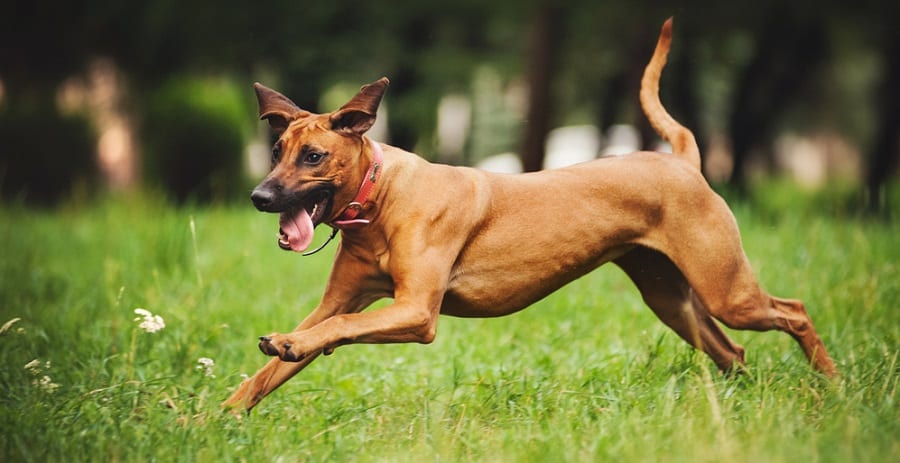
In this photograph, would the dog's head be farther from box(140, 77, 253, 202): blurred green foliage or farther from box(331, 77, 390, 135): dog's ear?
box(140, 77, 253, 202): blurred green foliage

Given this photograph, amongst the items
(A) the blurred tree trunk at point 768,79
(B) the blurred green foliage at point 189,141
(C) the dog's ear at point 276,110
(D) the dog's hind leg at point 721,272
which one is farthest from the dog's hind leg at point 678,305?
(A) the blurred tree trunk at point 768,79

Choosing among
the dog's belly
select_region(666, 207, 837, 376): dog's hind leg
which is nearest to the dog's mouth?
the dog's belly

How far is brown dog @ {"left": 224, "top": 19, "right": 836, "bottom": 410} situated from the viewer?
14.5 ft

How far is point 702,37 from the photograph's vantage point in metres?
16.2

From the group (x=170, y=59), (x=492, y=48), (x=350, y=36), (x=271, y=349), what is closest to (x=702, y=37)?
(x=492, y=48)

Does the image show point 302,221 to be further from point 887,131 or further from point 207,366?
point 887,131

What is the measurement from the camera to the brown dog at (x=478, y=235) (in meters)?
4.41

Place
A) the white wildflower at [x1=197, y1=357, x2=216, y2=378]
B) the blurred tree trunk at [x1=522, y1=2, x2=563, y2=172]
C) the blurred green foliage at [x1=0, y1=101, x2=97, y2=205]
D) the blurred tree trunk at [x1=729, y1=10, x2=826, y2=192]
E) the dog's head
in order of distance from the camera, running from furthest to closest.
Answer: the blurred tree trunk at [x1=729, y1=10, x2=826, y2=192], the blurred green foliage at [x1=0, y1=101, x2=97, y2=205], the blurred tree trunk at [x1=522, y1=2, x2=563, y2=172], the white wildflower at [x1=197, y1=357, x2=216, y2=378], the dog's head

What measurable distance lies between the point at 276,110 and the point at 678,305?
2511mm

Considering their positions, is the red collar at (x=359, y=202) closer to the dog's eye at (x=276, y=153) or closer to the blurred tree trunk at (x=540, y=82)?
the dog's eye at (x=276, y=153)

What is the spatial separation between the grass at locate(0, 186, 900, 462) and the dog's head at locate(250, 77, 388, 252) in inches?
38.8

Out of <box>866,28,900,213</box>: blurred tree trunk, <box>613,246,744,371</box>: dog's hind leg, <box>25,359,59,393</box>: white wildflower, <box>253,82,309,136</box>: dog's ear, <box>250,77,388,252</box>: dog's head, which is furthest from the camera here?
<box>866,28,900,213</box>: blurred tree trunk

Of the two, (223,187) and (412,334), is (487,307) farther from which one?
(223,187)

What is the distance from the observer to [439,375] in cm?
600
